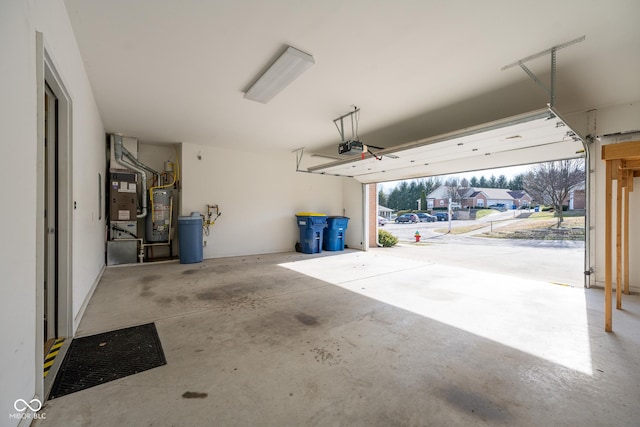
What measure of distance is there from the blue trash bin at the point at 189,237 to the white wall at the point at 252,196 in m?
0.61

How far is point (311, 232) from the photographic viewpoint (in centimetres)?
740

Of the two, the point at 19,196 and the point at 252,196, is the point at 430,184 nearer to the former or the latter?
the point at 252,196

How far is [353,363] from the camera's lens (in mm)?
2068

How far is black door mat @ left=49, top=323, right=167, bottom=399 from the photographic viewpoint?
184 cm

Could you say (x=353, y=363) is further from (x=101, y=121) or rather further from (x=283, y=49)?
(x=101, y=121)

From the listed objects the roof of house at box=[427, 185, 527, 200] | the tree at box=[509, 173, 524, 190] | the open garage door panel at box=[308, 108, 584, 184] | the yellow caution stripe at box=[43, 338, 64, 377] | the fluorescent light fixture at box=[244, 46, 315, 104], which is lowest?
the yellow caution stripe at box=[43, 338, 64, 377]

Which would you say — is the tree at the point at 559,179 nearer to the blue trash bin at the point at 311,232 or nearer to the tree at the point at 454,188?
the blue trash bin at the point at 311,232

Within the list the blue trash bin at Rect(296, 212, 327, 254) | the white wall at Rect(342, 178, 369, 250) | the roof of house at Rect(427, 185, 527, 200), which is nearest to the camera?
the blue trash bin at Rect(296, 212, 327, 254)

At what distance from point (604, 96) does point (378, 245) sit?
689cm

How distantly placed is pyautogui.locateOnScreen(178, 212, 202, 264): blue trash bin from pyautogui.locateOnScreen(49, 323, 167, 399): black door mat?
3422mm

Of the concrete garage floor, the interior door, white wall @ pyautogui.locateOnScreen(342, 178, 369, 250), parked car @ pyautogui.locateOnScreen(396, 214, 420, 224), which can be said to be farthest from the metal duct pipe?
parked car @ pyautogui.locateOnScreen(396, 214, 420, 224)

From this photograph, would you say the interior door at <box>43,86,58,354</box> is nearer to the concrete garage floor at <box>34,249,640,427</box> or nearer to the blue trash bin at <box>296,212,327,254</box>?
the concrete garage floor at <box>34,249,640,427</box>

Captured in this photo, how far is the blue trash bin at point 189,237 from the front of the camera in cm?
588

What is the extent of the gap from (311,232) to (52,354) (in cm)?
565
